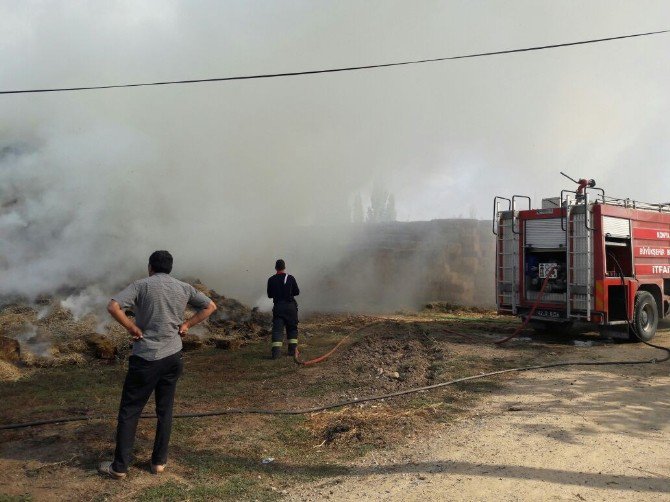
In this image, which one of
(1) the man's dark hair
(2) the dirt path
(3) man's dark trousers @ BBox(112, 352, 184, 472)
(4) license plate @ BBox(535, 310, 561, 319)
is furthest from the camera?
(4) license plate @ BBox(535, 310, 561, 319)

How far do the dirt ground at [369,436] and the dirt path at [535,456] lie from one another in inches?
0.6

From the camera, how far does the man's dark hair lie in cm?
380

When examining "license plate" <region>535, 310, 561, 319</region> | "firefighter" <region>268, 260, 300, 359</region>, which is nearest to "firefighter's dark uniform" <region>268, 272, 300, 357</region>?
"firefighter" <region>268, 260, 300, 359</region>

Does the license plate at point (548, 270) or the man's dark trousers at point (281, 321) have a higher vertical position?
the license plate at point (548, 270)

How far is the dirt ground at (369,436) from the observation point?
347cm

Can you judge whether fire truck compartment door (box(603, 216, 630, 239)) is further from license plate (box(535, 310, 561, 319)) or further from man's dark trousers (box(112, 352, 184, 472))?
man's dark trousers (box(112, 352, 184, 472))

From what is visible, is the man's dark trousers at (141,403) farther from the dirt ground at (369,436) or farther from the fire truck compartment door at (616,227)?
the fire truck compartment door at (616,227)

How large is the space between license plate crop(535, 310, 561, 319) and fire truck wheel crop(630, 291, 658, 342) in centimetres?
132

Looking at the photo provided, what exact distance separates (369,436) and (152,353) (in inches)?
78.9

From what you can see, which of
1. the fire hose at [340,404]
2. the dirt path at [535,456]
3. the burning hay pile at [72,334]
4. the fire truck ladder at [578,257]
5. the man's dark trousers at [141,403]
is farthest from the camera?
the fire truck ladder at [578,257]

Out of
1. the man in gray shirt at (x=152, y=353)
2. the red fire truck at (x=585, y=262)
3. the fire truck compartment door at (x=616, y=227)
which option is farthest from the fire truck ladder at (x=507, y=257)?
the man in gray shirt at (x=152, y=353)

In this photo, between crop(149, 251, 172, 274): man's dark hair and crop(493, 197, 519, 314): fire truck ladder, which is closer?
crop(149, 251, 172, 274): man's dark hair

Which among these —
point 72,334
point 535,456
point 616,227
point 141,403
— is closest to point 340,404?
point 535,456

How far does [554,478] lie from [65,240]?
13162 mm
